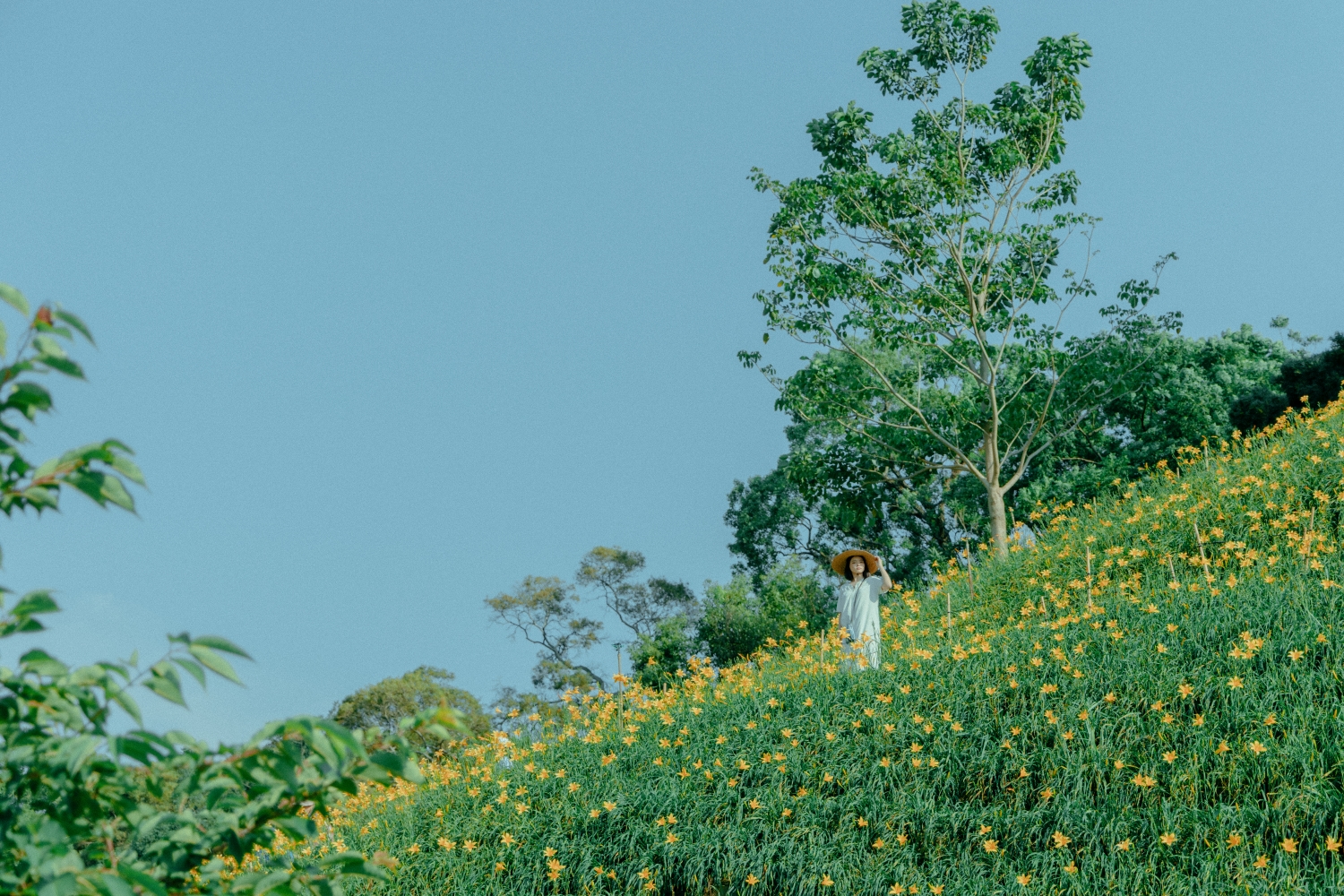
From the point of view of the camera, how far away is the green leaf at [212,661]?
209 cm

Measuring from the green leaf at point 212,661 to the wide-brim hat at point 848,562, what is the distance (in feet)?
27.3

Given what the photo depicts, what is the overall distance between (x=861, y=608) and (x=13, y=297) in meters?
8.53

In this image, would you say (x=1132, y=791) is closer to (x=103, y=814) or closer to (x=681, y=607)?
(x=103, y=814)

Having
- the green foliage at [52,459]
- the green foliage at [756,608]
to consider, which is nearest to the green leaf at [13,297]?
the green foliage at [52,459]

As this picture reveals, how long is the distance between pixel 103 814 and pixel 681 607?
27.7m

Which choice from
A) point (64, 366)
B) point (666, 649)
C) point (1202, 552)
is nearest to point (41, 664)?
point (64, 366)

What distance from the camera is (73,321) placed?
7.22ft

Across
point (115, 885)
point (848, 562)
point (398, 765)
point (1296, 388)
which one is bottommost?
point (115, 885)

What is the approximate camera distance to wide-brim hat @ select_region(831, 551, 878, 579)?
10133mm

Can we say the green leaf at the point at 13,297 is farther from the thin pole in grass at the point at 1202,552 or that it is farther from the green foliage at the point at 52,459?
the thin pole in grass at the point at 1202,552

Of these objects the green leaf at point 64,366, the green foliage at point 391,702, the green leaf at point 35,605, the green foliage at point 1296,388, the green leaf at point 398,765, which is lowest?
the green leaf at point 398,765

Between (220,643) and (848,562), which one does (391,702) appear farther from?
(220,643)

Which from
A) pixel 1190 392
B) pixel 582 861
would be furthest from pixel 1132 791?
pixel 1190 392

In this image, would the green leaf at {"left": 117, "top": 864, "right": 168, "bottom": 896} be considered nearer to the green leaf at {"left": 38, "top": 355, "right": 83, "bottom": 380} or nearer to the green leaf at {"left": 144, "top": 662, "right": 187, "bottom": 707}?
the green leaf at {"left": 144, "top": 662, "right": 187, "bottom": 707}
